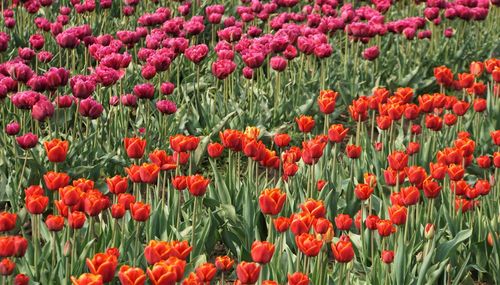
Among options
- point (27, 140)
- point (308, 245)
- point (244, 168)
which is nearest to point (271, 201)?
point (308, 245)

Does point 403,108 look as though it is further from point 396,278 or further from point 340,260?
point 340,260

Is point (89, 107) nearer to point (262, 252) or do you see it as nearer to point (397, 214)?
point (397, 214)

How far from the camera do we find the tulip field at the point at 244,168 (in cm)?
350

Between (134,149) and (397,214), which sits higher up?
(134,149)

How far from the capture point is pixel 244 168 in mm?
5867

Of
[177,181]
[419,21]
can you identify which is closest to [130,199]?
[177,181]

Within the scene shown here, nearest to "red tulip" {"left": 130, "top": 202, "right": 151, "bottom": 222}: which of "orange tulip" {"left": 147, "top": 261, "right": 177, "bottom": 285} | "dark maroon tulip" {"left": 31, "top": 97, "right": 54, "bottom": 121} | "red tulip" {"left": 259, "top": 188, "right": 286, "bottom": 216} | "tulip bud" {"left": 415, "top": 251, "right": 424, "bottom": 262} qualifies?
"red tulip" {"left": 259, "top": 188, "right": 286, "bottom": 216}

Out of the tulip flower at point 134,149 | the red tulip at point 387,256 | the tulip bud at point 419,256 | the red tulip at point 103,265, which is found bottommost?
the tulip bud at point 419,256

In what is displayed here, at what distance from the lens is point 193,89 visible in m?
6.68

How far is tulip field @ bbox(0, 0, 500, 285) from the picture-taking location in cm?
350

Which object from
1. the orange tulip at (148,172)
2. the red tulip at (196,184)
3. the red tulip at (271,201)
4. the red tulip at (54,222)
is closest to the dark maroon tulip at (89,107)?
the orange tulip at (148,172)

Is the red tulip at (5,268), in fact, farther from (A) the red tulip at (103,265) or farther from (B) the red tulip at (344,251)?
(B) the red tulip at (344,251)

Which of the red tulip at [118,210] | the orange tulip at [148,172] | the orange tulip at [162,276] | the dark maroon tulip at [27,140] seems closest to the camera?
the orange tulip at [162,276]

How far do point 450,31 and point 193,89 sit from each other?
2.87 meters
